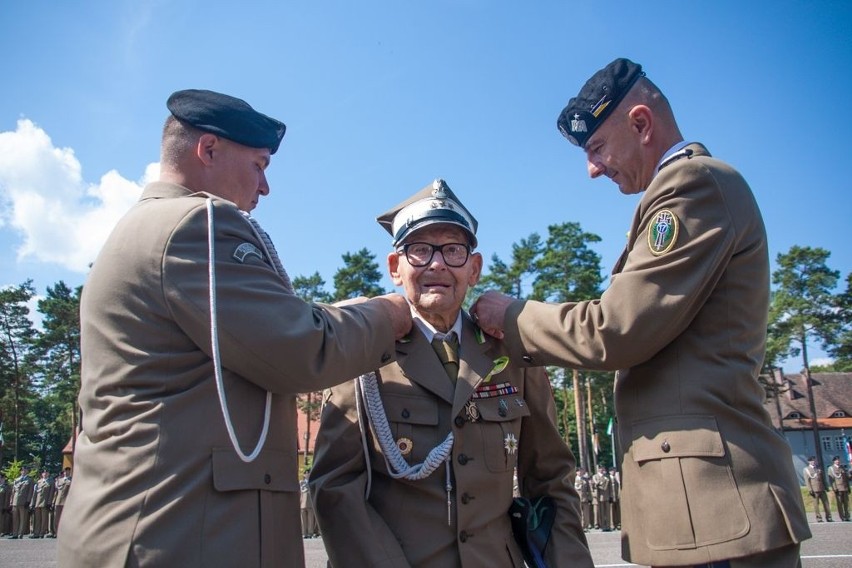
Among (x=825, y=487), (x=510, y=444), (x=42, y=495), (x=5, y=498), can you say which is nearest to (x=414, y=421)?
(x=510, y=444)

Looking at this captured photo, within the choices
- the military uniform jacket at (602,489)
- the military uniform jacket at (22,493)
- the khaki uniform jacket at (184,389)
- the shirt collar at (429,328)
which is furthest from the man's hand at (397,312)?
the military uniform jacket at (22,493)

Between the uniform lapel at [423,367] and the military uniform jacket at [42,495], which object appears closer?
the uniform lapel at [423,367]

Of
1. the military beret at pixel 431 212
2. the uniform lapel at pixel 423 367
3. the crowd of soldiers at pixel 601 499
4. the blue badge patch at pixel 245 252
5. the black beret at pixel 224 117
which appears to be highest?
the black beret at pixel 224 117

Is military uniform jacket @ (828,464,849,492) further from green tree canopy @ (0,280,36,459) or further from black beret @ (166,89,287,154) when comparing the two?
green tree canopy @ (0,280,36,459)

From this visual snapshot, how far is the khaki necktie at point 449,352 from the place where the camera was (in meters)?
3.36

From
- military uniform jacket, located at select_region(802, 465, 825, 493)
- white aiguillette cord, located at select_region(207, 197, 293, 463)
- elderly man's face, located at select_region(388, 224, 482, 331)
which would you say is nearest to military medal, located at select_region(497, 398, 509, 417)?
elderly man's face, located at select_region(388, 224, 482, 331)

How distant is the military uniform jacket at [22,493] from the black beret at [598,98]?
2792 centimetres

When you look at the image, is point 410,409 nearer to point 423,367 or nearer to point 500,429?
point 423,367

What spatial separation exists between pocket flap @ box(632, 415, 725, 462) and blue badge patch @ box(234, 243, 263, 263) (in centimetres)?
170

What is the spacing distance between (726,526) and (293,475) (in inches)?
64.5

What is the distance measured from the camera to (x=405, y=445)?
3107mm

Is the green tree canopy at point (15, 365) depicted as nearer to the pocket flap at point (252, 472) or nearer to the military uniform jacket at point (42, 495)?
the military uniform jacket at point (42, 495)

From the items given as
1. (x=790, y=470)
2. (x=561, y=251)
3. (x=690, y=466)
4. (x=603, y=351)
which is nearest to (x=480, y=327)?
(x=603, y=351)

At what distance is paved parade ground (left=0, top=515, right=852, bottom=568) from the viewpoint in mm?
11220
